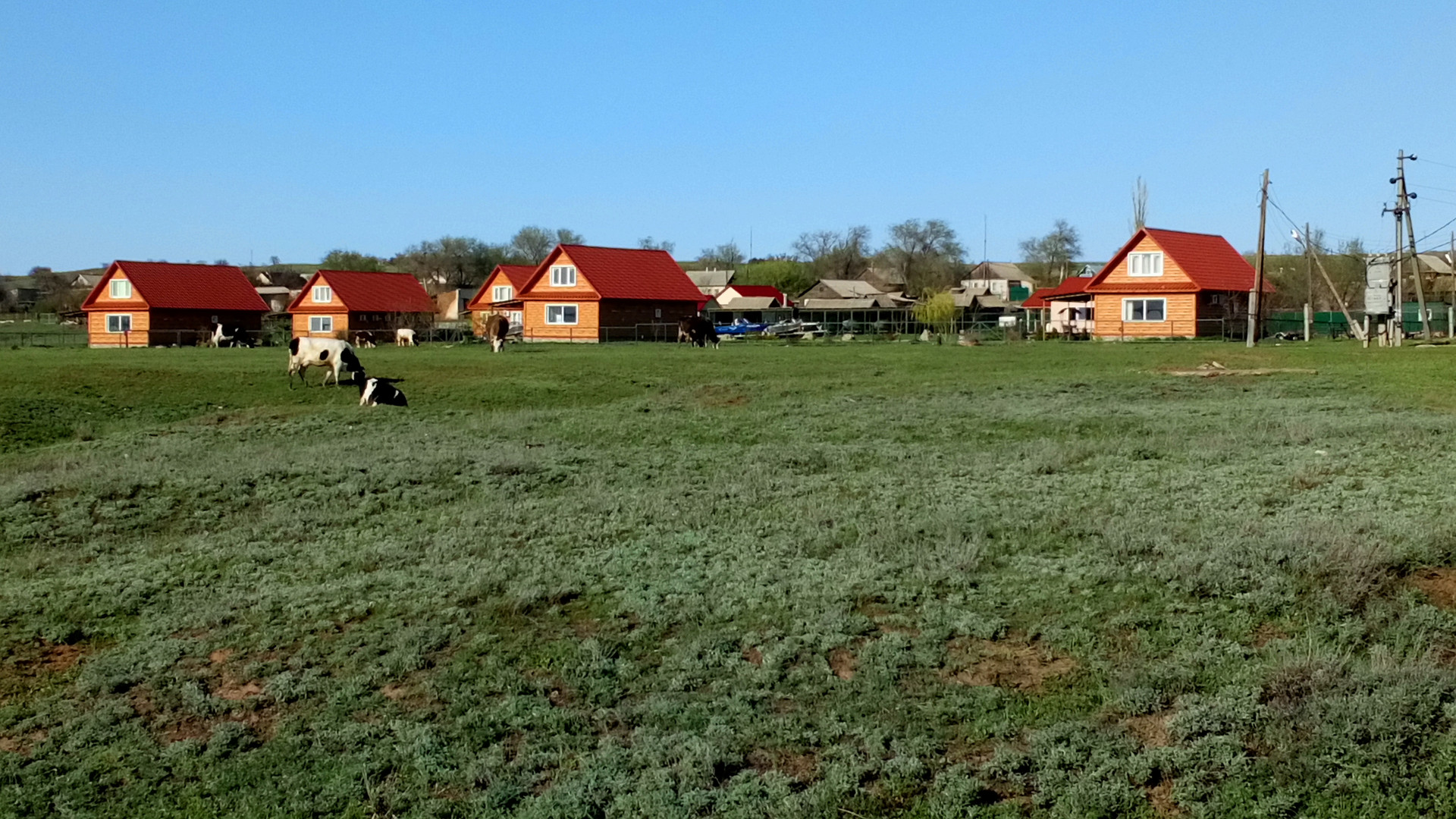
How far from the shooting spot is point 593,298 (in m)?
67.9

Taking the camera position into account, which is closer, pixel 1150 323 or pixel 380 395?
pixel 380 395

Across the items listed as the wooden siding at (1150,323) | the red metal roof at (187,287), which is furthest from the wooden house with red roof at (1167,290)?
the red metal roof at (187,287)

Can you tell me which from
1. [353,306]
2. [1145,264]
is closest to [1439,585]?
[1145,264]

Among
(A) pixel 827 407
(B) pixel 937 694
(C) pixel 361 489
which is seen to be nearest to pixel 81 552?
(C) pixel 361 489

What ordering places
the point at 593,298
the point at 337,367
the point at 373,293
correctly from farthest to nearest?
the point at 373,293
the point at 593,298
the point at 337,367

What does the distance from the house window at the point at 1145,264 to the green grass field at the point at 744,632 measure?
47182 millimetres

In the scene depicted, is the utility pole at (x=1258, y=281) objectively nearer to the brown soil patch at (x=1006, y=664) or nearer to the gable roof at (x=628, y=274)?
the gable roof at (x=628, y=274)

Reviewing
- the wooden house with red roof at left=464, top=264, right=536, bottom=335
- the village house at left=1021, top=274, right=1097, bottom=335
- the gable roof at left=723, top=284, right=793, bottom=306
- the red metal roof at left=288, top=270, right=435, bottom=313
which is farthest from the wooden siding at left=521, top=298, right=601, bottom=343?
the gable roof at left=723, top=284, right=793, bottom=306

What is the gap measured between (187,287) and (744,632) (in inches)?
2933

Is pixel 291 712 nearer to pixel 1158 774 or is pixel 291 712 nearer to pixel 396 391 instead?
pixel 1158 774

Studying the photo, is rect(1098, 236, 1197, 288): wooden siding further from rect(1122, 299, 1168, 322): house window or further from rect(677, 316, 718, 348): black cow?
rect(677, 316, 718, 348): black cow

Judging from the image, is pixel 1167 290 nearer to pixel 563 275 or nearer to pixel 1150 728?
pixel 563 275

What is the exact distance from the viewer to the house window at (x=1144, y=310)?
61562 millimetres

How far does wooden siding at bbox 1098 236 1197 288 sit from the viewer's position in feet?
200
